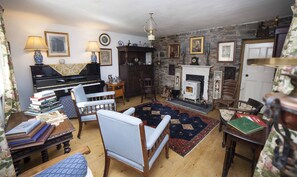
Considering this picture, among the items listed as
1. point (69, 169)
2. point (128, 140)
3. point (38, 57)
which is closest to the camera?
point (69, 169)

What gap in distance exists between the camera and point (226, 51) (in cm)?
394

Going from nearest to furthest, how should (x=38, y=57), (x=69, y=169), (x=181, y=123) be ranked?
(x=69, y=169)
(x=181, y=123)
(x=38, y=57)

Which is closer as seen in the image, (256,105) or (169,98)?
(256,105)

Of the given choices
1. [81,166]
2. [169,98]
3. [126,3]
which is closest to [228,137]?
[81,166]

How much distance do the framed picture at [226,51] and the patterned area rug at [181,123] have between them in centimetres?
179

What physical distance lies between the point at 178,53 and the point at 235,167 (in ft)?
12.9

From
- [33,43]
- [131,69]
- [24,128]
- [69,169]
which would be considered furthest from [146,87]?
[69,169]

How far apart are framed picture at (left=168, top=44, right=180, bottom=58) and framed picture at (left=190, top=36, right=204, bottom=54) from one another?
0.55 m

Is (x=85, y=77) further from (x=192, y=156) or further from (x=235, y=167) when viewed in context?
(x=235, y=167)

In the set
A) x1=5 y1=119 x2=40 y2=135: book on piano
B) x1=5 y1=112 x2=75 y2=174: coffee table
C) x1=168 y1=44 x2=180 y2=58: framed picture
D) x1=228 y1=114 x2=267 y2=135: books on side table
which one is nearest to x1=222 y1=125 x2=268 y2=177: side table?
x1=228 y1=114 x2=267 y2=135: books on side table

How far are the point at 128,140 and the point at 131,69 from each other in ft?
12.2

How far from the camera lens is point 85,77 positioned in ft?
12.8

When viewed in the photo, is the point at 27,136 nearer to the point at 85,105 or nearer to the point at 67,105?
the point at 85,105

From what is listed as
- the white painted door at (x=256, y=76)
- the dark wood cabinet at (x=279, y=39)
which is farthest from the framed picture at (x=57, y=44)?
the white painted door at (x=256, y=76)
